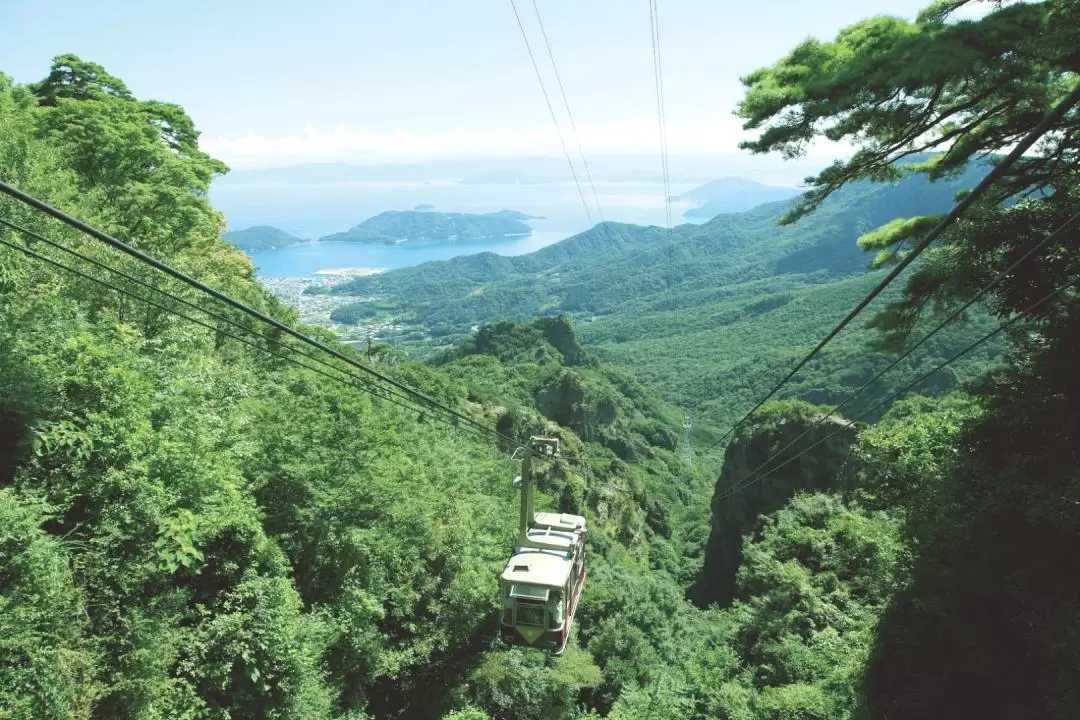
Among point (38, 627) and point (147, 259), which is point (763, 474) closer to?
point (38, 627)

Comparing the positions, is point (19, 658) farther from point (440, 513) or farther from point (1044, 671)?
point (1044, 671)

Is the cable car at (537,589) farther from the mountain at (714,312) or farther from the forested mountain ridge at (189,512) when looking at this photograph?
the mountain at (714,312)

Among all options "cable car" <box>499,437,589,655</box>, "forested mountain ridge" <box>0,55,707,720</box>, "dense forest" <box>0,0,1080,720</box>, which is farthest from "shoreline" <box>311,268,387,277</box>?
"cable car" <box>499,437,589,655</box>

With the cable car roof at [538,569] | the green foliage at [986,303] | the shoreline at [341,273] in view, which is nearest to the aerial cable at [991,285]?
the green foliage at [986,303]

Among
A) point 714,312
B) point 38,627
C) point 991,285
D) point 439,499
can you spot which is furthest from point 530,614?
point 714,312

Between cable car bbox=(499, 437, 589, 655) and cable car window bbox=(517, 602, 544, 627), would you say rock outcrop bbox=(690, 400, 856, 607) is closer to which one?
cable car bbox=(499, 437, 589, 655)
